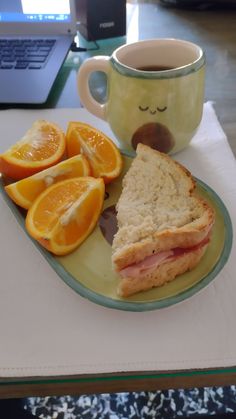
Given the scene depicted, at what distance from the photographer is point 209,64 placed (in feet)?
2.90

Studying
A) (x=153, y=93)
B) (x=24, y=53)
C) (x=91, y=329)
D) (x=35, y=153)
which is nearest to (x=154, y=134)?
(x=153, y=93)

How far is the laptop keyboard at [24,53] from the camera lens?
856mm

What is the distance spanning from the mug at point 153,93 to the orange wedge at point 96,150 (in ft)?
0.13

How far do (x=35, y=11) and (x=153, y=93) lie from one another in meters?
0.50

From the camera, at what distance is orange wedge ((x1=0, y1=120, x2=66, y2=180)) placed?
562mm

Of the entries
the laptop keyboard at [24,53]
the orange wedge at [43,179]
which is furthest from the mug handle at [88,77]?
the laptop keyboard at [24,53]

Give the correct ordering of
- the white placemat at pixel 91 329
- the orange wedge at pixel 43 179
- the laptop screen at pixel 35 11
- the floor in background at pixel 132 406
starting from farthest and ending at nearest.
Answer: the laptop screen at pixel 35 11
the floor in background at pixel 132 406
the orange wedge at pixel 43 179
the white placemat at pixel 91 329

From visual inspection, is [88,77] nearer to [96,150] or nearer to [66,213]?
[96,150]

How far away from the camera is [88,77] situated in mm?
642

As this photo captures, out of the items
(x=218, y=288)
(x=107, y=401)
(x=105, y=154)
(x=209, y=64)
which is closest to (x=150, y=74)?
(x=105, y=154)

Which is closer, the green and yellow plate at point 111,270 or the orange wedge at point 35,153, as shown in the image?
the green and yellow plate at point 111,270

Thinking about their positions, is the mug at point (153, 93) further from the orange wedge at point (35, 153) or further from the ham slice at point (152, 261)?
the ham slice at point (152, 261)

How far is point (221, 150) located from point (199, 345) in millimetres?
329

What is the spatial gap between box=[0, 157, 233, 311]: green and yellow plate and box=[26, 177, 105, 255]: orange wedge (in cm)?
1
